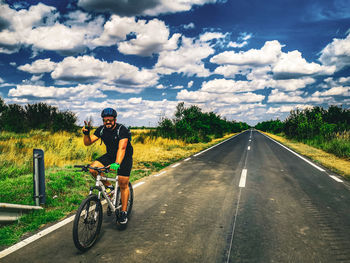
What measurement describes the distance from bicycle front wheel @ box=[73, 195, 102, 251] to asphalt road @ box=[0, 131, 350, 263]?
146mm

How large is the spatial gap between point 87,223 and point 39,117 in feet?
75.8

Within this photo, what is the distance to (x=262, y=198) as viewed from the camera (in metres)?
5.57

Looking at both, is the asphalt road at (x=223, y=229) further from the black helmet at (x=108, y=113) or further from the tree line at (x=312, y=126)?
the tree line at (x=312, y=126)

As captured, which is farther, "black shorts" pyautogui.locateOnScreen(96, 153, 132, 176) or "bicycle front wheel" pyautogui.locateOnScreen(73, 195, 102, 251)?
"black shorts" pyautogui.locateOnScreen(96, 153, 132, 176)

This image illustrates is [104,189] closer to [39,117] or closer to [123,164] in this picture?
[123,164]

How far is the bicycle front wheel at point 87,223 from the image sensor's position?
2.98 metres

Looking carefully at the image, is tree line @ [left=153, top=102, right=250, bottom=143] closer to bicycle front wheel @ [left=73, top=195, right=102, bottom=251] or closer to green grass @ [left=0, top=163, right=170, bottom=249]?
green grass @ [left=0, top=163, right=170, bottom=249]

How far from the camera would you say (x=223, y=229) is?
381 cm

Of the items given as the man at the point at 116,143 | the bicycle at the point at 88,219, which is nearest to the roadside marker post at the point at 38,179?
the man at the point at 116,143

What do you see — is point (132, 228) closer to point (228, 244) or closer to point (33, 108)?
point (228, 244)

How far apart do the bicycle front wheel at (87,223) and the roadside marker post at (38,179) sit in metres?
2.19

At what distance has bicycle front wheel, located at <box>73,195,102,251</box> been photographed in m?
2.98

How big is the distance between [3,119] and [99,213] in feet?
76.0

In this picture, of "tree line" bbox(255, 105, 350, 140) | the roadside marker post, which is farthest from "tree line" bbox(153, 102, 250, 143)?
the roadside marker post
